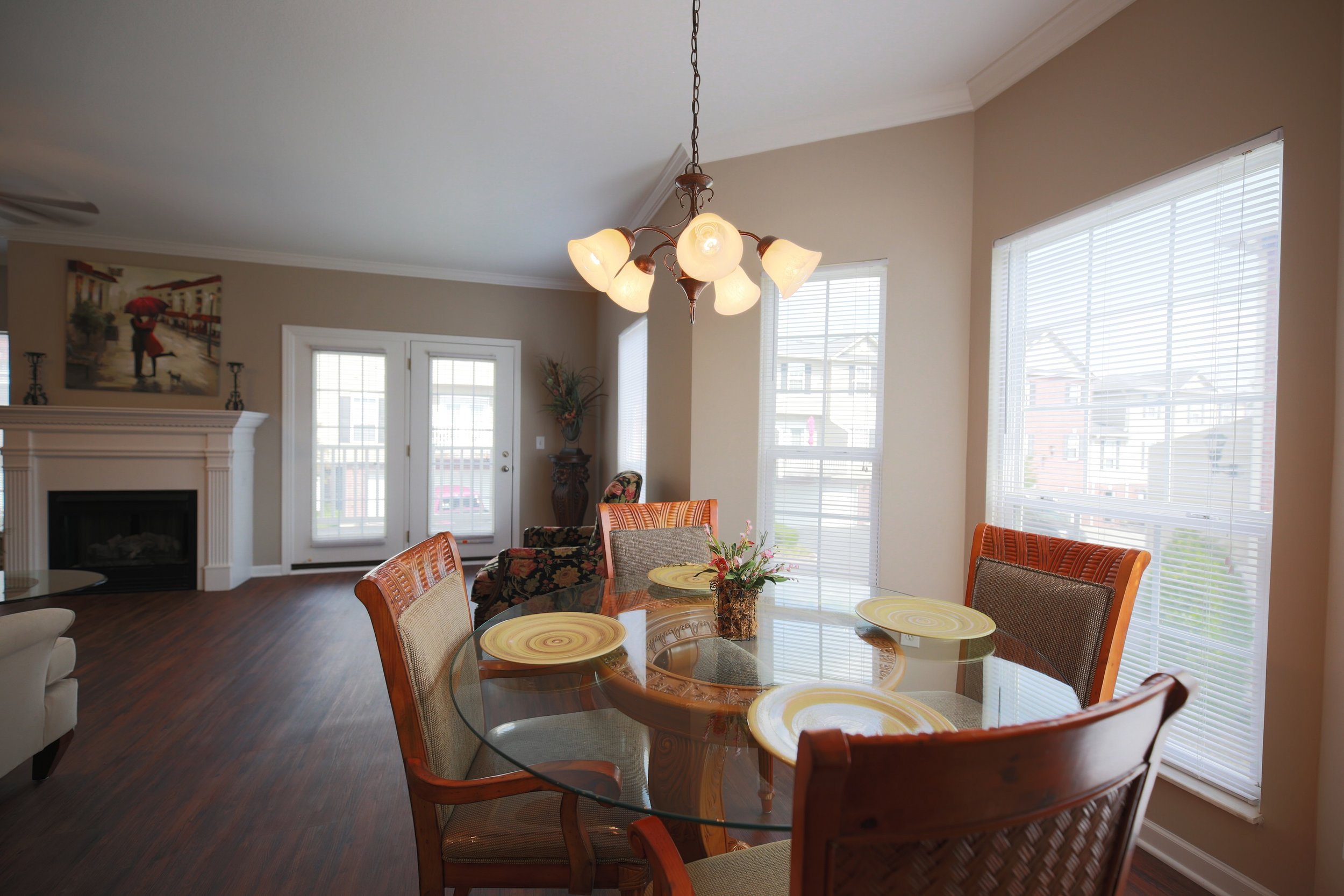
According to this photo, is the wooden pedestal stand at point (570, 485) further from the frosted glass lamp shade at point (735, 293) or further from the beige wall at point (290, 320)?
the frosted glass lamp shade at point (735, 293)

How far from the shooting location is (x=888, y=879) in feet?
1.82

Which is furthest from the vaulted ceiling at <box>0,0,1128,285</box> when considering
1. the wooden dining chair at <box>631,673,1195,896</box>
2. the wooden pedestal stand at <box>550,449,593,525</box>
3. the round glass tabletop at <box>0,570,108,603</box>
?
the wooden dining chair at <box>631,673,1195,896</box>

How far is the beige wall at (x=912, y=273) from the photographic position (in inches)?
102

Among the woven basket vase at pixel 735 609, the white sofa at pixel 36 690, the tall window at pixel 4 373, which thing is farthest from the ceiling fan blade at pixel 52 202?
the woven basket vase at pixel 735 609

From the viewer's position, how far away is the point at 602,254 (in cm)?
147

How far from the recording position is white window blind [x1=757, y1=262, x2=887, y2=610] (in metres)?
2.77

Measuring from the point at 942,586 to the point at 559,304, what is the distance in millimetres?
4279

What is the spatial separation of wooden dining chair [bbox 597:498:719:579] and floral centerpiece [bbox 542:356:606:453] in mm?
2906

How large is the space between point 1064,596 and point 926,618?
1.07ft

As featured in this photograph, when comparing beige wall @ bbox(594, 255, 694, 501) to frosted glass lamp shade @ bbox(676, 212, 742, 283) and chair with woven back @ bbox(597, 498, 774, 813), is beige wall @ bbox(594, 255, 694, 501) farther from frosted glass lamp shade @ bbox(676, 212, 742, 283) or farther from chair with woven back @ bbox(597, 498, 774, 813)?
frosted glass lamp shade @ bbox(676, 212, 742, 283)

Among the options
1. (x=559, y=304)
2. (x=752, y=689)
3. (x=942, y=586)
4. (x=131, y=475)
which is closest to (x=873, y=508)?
(x=942, y=586)

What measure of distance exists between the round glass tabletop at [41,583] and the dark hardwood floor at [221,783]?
0.53 meters

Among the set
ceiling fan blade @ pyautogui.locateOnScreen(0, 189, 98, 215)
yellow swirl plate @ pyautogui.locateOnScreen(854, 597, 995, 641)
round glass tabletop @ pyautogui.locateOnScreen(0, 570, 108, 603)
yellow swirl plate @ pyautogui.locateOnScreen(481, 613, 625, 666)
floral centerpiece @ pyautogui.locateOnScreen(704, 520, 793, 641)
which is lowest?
round glass tabletop @ pyautogui.locateOnScreen(0, 570, 108, 603)

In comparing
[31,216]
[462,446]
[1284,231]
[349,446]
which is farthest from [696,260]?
[31,216]
